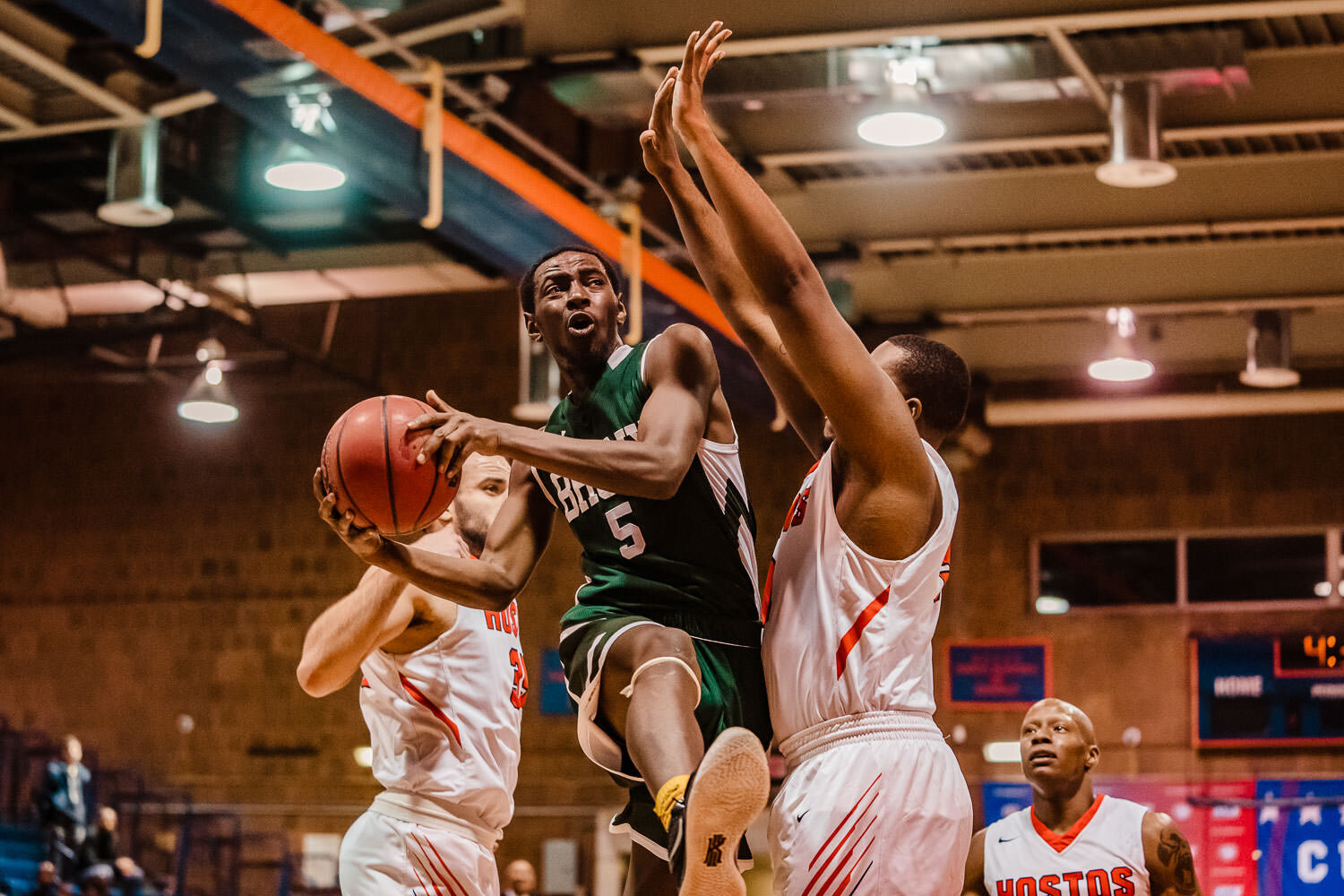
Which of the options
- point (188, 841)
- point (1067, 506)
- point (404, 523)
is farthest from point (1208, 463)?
point (404, 523)

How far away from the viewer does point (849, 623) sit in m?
3.47

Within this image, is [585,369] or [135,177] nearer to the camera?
[585,369]

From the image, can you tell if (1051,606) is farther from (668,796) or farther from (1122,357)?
(668,796)

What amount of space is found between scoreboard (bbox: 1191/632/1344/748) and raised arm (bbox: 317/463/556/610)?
40.9ft

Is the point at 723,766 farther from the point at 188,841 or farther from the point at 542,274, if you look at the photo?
the point at 188,841

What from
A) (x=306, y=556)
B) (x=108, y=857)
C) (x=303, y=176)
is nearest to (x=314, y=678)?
(x=303, y=176)

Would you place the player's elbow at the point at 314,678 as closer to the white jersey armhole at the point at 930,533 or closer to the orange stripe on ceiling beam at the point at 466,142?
the white jersey armhole at the point at 930,533

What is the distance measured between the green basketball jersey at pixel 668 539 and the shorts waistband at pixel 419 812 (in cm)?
132

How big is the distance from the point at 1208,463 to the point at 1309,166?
17.2ft

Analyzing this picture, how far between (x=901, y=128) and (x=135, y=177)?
15.0 ft

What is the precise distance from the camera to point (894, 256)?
1341 cm

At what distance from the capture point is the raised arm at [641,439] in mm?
3361

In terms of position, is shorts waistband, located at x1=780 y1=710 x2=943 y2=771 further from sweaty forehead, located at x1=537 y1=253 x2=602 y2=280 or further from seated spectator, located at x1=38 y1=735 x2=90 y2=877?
seated spectator, located at x1=38 y1=735 x2=90 y2=877

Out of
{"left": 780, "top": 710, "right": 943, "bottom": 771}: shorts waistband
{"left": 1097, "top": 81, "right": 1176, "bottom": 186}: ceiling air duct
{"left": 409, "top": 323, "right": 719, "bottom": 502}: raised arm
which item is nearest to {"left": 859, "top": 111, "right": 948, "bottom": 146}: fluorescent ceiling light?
{"left": 1097, "top": 81, "right": 1176, "bottom": 186}: ceiling air duct
